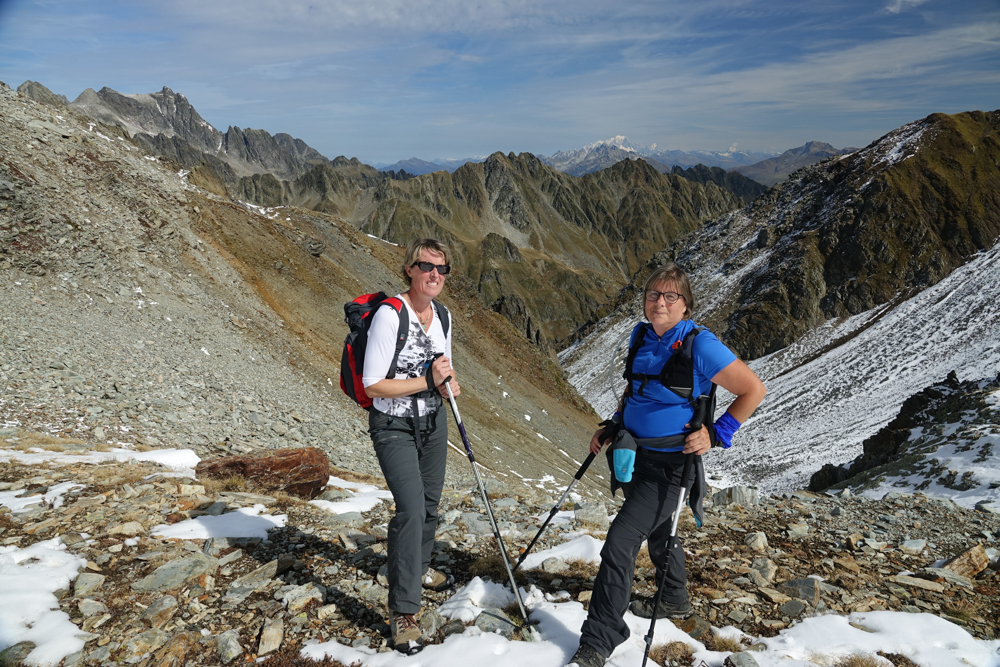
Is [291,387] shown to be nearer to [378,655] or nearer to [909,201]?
[378,655]

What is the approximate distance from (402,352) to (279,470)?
692 cm

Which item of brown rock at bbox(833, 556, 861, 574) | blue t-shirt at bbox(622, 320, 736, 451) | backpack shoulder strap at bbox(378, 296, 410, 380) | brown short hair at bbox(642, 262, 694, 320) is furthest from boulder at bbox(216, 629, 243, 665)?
brown rock at bbox(833, 556, 861, 574)

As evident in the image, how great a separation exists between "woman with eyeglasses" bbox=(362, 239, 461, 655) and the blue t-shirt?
1841mm

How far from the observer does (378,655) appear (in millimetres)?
4895

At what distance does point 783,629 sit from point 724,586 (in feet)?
3.06

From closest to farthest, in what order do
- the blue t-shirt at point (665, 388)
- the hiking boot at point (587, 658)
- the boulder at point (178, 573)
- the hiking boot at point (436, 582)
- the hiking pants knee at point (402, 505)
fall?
the blue t-shirt at point (665, 388), the hiking boot at point (587, 658), the hiking pants knee at point (402, 505), the boulder at point (178, 573), the hiking boot at point (436, 582)

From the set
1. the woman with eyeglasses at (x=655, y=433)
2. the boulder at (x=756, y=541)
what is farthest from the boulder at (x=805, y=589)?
the woman with eyeglasses at (x=655, y=433)

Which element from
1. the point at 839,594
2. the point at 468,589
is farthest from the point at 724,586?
the point at 468,589

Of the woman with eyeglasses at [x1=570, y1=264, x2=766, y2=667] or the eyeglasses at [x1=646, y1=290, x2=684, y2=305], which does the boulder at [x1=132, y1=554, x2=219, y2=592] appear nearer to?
the woman with eyeglasses at [x1=570, y1=264, x2=766, y2=667]

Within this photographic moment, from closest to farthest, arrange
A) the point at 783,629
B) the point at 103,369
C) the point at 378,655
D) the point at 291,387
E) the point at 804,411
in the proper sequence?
1. the point at 378,655
2. the point at 783,629
3. the point at 103,369
4. the point at 291,387
5. the point at 804,411

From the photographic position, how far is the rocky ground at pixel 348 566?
5.29 meters

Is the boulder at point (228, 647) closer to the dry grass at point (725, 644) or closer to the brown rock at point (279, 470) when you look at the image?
the dry grass at point (725, 644)

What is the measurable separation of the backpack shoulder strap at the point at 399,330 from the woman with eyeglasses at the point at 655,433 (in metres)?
2.31

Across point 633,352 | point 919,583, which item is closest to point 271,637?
point 633,352
